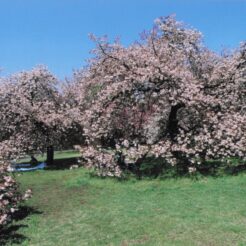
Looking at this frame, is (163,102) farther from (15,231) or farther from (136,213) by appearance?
(15,231)

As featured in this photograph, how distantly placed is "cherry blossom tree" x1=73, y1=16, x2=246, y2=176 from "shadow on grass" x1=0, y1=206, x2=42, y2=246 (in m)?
6.02

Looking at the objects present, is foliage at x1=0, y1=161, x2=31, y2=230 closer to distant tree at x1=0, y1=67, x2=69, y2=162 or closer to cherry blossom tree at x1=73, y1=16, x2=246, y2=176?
cherry blossom tree at x1=73, y1=16, x2=246, y2=176

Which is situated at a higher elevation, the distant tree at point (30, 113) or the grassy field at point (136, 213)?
the distant tree at point (30, 113)

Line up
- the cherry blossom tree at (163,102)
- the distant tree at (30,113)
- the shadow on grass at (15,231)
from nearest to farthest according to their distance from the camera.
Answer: the shadow on grass at (15,231), the cherry blossom tree at (163,102), the distant tree at (30,113)

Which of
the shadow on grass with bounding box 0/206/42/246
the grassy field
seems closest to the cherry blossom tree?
the grassy field

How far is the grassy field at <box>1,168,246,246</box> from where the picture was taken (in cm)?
1110

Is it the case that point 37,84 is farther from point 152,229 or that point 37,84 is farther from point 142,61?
point 152,229

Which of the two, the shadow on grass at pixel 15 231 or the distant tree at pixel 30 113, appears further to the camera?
the distant tree at pixel 30 113

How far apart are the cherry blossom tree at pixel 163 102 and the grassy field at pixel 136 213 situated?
1.77 metres

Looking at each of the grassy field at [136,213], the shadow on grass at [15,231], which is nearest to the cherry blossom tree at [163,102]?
the grassy field at [136,213]

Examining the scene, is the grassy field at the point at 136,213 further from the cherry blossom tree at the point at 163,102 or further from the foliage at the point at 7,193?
the cherry blossom tree at the point at 163,102

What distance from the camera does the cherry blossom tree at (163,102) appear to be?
19719mm

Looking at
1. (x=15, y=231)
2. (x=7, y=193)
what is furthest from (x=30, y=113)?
(x=15, y=231)

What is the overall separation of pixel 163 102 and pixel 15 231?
10.5 meters
